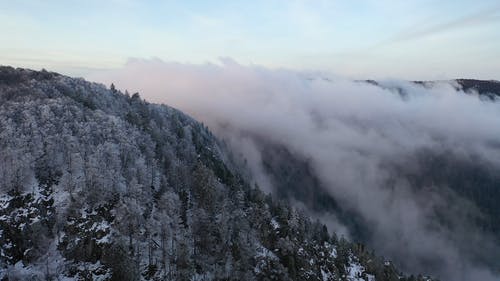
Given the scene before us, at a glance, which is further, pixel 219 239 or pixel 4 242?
pixel 219 239

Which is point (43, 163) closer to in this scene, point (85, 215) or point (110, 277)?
point (85, 215)

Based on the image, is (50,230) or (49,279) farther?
(50,230)

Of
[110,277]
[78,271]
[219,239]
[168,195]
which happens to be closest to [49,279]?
[78,271]

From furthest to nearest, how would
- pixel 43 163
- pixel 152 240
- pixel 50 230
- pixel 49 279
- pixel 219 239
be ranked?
1. pixel 219 239
2. pixel 43 163
3. pixel 152 240
4. pixel 50 230
5. pixel 49 279

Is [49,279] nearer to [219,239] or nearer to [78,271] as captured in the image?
[78,271]

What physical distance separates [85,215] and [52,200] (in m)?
14.7

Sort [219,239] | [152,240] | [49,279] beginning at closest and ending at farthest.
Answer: [49,279]
[152,240]
[219,239]

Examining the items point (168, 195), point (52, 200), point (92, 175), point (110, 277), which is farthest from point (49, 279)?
point (168, 195)

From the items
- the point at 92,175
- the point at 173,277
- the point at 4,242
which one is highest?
the point at 92,175

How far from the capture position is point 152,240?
168 m

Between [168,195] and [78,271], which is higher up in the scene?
[168,195]

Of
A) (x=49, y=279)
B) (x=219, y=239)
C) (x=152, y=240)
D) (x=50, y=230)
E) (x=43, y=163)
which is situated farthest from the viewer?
(x=219, y=239)

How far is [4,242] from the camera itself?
149250 millimetres

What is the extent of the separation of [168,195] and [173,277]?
3975 cm
